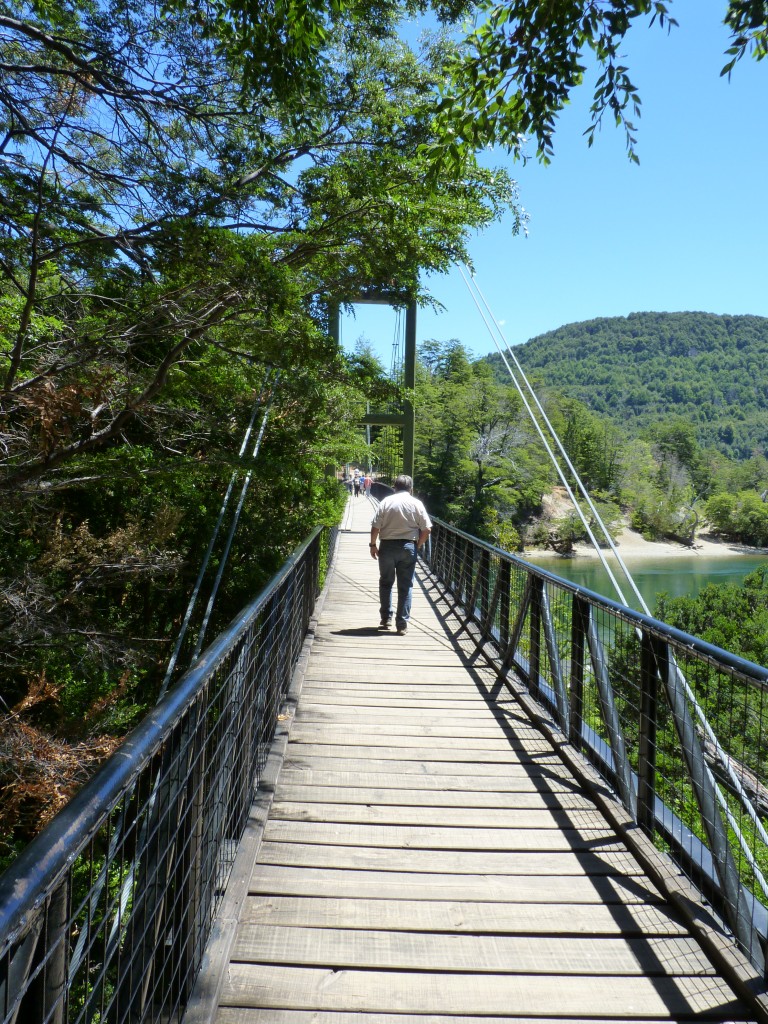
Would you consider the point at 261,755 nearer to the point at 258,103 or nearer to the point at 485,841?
the point at 485,841

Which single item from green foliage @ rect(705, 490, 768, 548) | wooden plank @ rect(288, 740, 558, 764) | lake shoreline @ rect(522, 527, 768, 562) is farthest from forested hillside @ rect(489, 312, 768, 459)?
wooden plank @ rect(288, 740, 558, 764)

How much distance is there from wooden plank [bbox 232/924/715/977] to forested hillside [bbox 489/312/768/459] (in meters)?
124

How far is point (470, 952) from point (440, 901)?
0.96 ft

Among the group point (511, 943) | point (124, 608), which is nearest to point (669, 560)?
point (124, 608)

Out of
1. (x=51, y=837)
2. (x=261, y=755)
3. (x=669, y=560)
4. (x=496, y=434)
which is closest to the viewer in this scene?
(x=51, y=837)

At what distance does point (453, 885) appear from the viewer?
2.64 meters

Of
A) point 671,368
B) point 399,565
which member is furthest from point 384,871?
point 671,368

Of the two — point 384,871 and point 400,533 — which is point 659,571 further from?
point 384,871

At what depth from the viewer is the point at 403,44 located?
22.2 ft

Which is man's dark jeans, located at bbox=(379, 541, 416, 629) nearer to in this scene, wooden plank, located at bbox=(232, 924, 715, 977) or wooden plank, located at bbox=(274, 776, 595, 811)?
wooden plank, located at bbox=(274, 776, 595, 811)

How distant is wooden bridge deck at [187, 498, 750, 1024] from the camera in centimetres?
204

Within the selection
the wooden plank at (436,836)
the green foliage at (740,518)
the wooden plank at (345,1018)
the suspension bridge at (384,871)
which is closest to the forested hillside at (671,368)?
the green foliage at (740,518)

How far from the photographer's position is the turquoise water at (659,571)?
43.1 m

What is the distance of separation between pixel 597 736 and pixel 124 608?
572 centimetres
